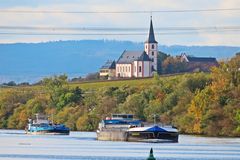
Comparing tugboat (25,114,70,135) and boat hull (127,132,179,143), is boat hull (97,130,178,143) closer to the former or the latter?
boat hull (127,132,179,143)

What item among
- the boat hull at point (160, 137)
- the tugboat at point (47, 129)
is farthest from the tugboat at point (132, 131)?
the tugboat at point (47, 129)

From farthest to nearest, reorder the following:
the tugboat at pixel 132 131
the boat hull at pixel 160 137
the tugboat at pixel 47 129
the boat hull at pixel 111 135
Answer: the tugboat at pixel 47 129, the boat hull at pixel 111 135, the tugboat at pixel 132 131, the boat hull at pixel 160 137

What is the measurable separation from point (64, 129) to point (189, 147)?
63.3 metres

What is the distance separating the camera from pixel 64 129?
186875mm

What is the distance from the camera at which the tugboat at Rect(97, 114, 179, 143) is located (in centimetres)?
14788

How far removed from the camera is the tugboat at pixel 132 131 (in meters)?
148

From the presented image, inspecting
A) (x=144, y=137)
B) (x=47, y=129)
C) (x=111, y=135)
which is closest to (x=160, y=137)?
(x=144, y=137)

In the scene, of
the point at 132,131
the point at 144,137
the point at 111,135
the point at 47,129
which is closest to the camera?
the point at 144,137

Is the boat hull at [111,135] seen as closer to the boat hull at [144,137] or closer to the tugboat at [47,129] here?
the boat hull at [144,137]

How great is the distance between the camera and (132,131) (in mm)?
153625

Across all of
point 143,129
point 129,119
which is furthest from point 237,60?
point 143,129

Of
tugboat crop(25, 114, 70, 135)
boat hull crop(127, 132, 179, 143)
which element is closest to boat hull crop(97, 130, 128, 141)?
boat hull crop(127, 132, 179, 143)

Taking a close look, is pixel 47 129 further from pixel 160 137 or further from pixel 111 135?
pixel 160 137

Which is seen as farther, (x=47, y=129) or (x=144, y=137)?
(x=47, y=129)
